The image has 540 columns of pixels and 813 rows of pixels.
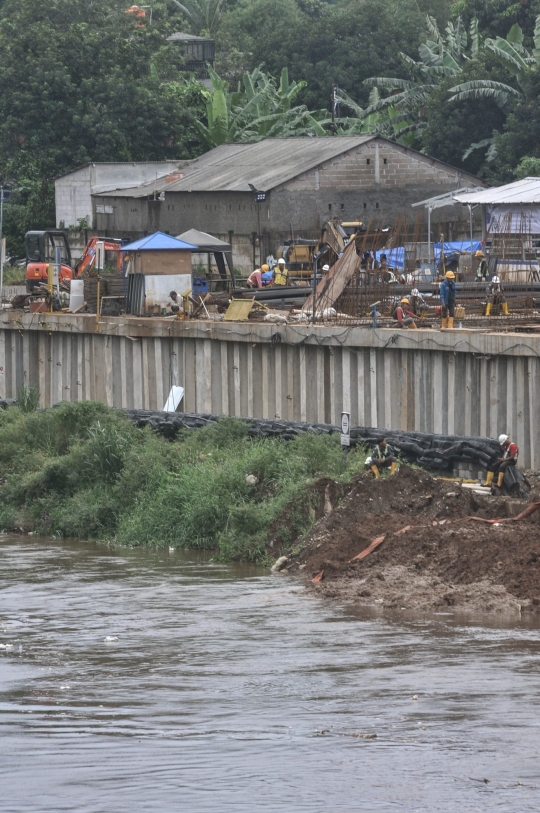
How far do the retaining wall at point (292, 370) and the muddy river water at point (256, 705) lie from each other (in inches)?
218

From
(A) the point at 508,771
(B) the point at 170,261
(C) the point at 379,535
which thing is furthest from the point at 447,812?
(B) the point at 170,261

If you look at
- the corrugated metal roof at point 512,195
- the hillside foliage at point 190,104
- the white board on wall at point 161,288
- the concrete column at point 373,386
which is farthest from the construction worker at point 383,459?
the hillside foliage at point 190,104

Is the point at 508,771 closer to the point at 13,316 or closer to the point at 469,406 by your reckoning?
the point at 469,406

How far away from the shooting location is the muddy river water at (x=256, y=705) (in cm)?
1009

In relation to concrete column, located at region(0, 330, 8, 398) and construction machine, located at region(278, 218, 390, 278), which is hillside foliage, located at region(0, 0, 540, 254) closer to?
construction machine, located at region(278, 218, 390, 278)

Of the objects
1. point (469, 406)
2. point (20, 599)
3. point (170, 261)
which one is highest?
point (170, 261)

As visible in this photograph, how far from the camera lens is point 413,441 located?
70.0ft

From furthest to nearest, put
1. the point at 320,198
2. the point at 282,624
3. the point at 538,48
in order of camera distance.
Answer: the point at 538,48, the point at 320,198, the point at 282,624

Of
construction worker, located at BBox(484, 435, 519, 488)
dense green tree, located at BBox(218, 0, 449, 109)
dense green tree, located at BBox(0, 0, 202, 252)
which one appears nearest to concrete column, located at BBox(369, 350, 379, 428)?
construction worker, located at BBox(484, 435, 519, 488)

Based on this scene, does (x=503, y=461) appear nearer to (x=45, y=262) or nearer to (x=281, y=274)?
(x=281, y=274)

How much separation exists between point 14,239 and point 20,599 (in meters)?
43.4

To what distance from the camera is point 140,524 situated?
22.1 meters

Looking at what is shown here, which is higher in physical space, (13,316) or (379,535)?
(13,316)

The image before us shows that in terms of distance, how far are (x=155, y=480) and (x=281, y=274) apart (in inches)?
424
